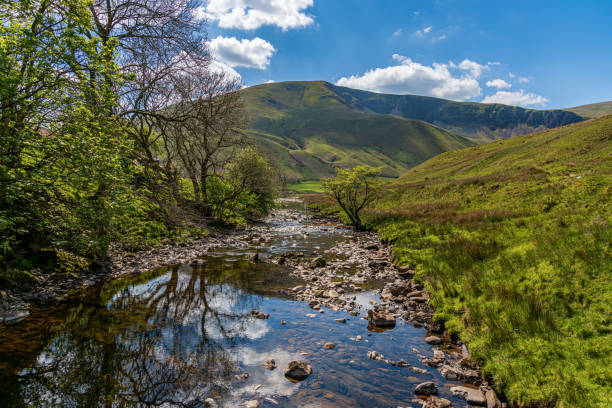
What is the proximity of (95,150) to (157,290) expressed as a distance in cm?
646

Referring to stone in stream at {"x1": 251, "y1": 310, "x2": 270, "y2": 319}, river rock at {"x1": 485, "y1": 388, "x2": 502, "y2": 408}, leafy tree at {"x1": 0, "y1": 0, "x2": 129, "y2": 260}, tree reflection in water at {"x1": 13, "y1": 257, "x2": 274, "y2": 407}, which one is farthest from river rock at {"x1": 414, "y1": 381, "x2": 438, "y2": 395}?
leafy tree at {"x1": 0, "y1": 0, "x2": 129, "y2": 260}

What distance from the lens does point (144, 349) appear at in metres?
7.97

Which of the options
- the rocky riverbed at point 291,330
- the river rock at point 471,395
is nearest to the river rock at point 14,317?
the rocky riverbed at point 291,330

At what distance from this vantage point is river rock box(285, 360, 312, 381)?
24.0 ft

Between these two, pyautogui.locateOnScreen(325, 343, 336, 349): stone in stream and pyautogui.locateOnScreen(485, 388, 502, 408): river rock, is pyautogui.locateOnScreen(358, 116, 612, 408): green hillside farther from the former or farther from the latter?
pyautogui.locateOnScreen(325, 343, 336, 349): stone in stream

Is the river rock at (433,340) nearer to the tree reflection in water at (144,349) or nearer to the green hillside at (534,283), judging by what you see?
the green hillside at (534,283)

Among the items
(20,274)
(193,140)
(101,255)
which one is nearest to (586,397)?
(20,274)

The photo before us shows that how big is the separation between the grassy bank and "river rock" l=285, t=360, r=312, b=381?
4.75 meters

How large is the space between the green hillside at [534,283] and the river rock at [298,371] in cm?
470

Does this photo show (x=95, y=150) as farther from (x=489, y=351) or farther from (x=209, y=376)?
(x=489, y=351)

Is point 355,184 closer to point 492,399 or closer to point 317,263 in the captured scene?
point 317,263

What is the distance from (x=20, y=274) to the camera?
1071 cm

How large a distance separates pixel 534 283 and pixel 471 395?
575 centimetres

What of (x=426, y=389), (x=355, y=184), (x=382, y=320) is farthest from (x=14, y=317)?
(x=355, y=184)
